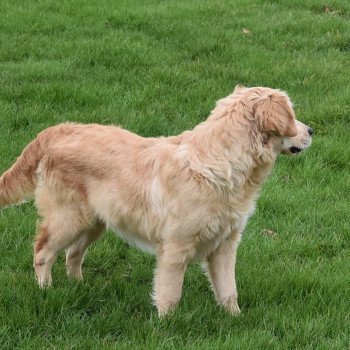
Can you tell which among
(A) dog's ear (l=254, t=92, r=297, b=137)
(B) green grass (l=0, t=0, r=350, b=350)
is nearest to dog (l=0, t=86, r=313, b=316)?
(A) dog's ear (l=254, t=92, r=297, b=137)

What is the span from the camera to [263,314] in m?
4.37

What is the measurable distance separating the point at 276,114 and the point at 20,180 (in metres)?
2.05

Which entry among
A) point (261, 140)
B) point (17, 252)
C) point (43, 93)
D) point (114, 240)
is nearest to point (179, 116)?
point (43, 93)

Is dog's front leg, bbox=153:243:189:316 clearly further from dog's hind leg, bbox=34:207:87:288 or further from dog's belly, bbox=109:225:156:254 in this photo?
dog's hind leg, bbox=34:207:87:288

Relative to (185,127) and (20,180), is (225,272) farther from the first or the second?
(185,127)

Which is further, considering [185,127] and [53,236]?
[185,127]

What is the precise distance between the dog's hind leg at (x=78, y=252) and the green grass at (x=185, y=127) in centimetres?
12

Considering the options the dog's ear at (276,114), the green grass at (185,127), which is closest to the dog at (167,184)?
the dog's ear at (276,114)

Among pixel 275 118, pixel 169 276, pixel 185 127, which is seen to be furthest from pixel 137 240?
pixel 185 127

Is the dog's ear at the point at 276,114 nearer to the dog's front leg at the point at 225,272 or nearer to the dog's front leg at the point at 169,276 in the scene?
the dog's front leg at the point at 225,272

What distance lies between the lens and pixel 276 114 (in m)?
4.17

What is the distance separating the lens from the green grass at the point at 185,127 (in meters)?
4.14

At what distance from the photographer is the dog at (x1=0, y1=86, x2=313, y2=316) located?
423 cm

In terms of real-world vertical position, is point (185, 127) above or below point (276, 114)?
below
